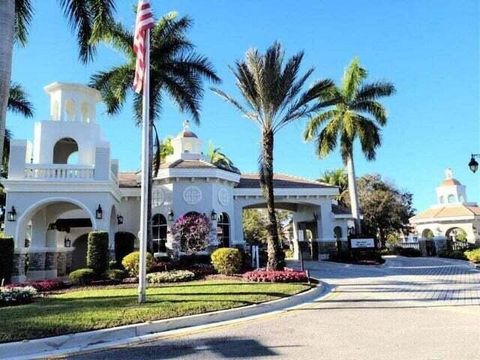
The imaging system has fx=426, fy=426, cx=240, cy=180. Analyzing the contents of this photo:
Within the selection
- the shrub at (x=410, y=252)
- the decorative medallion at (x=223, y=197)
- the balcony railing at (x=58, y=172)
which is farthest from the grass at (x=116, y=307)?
the shrub at (x=410, y=252)

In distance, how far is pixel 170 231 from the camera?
21.5 metres

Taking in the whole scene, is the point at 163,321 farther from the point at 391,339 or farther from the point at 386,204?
the point at 386,204

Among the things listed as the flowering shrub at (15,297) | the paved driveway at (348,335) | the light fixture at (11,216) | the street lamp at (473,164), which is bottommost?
the paved driveway at (348,335)

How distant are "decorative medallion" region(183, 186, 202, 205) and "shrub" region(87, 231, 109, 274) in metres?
7.25

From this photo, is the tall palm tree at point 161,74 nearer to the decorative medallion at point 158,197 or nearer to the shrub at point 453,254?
the decorative medallion at point 158,197

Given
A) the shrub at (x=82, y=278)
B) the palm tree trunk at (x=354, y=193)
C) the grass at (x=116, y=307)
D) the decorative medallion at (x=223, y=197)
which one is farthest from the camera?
the palm tree trunk at (x=354, y=193)

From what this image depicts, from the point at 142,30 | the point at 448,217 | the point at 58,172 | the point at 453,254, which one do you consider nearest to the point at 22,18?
the point at 142,30

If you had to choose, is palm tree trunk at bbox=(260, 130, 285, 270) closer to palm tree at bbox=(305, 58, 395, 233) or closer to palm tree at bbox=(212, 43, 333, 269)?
palm tree at bbox=(212, 43, 333, 269)

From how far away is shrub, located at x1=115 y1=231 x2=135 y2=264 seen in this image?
22.7 m

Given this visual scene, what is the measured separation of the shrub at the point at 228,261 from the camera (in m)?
17.6

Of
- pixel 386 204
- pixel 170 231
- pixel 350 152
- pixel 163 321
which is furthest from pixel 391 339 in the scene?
pixel 386 204

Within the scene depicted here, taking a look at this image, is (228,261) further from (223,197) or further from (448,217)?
(448,217)

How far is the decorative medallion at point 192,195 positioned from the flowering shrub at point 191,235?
11.3 ft

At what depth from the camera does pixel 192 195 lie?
24.5m
